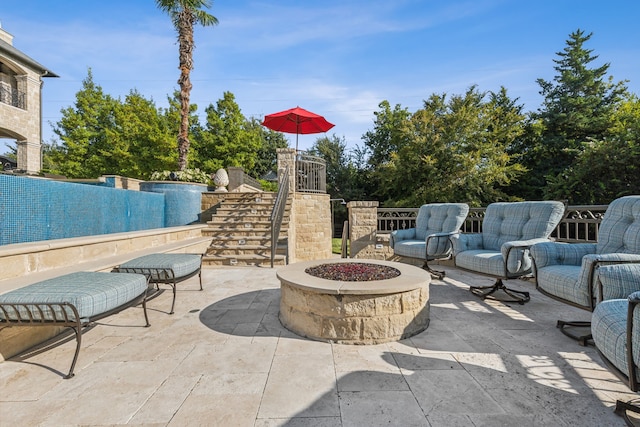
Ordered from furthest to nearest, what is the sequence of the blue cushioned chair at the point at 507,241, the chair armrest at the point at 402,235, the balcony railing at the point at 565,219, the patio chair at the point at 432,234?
the chair armrest at the point at 402,235
the patio chair at the point at 432,234
the balcony railing at the point at 565,219
the blue cushioned chair at the point at 507,241

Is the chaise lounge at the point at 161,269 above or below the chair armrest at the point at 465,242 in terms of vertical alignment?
below

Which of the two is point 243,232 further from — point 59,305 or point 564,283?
point 564,283

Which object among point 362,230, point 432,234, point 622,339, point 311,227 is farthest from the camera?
point 311,227

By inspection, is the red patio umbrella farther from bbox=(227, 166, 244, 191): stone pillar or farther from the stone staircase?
the stone staircase

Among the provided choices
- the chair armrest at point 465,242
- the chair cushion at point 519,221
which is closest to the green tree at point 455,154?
the chair cushion at point 519,221

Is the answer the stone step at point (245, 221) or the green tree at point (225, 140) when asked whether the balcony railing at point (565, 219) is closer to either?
the stone step at point (245, 221)

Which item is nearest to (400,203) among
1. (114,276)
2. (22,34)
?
(114,276)

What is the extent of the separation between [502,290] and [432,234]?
108 centimetres

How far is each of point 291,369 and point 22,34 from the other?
837 inches

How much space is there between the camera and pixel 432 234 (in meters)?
4.07

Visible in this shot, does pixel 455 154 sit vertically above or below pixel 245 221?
above

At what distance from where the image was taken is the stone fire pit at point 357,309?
209cm

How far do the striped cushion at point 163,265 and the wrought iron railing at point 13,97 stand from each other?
15.2 meters

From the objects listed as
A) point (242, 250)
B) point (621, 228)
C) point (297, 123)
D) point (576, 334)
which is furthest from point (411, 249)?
point (297, 123)
